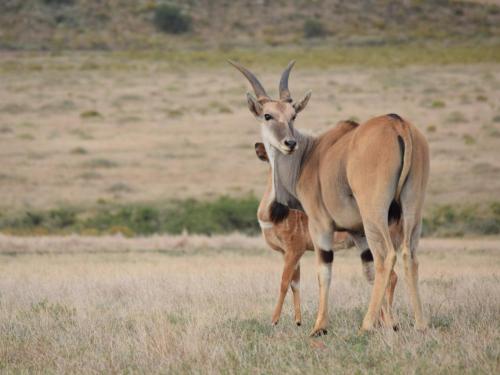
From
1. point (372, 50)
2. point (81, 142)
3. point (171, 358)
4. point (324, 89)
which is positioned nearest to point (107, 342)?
point (171, 358)

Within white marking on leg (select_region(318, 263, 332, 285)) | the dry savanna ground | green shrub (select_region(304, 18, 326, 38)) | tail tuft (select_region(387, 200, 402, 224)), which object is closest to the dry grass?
white marking on leg (select_region(318, 263, 332, 285))

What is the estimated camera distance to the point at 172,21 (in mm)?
85375

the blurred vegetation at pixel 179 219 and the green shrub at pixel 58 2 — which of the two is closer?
the blurred vegetation at pixel 179 219

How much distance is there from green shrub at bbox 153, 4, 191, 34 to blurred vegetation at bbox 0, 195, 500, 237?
57200 millimetres

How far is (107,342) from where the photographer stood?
8641 mm

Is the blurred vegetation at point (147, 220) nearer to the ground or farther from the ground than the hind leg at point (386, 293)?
nearer to the ground

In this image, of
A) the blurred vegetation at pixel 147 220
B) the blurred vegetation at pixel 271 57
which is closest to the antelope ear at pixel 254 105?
the blurred vegetation at pixel 147 220

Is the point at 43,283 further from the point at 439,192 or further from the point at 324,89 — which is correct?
the point at 324,89

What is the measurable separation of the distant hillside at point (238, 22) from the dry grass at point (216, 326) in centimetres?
6732

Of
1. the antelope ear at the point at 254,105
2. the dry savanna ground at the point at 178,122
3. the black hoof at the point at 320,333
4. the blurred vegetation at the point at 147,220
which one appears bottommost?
the dry savanna ground at the point at 178,122

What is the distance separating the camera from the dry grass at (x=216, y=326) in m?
7.55

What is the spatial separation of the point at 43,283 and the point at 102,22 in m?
72.2

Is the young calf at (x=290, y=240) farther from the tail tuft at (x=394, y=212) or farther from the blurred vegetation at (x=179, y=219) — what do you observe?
the blurred vegetation at (x=179, y=219)

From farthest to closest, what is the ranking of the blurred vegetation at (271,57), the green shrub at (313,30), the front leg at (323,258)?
the green shrub at (313,30) < the blurred vegetation at (271,57) < the front leg at (323,258)
